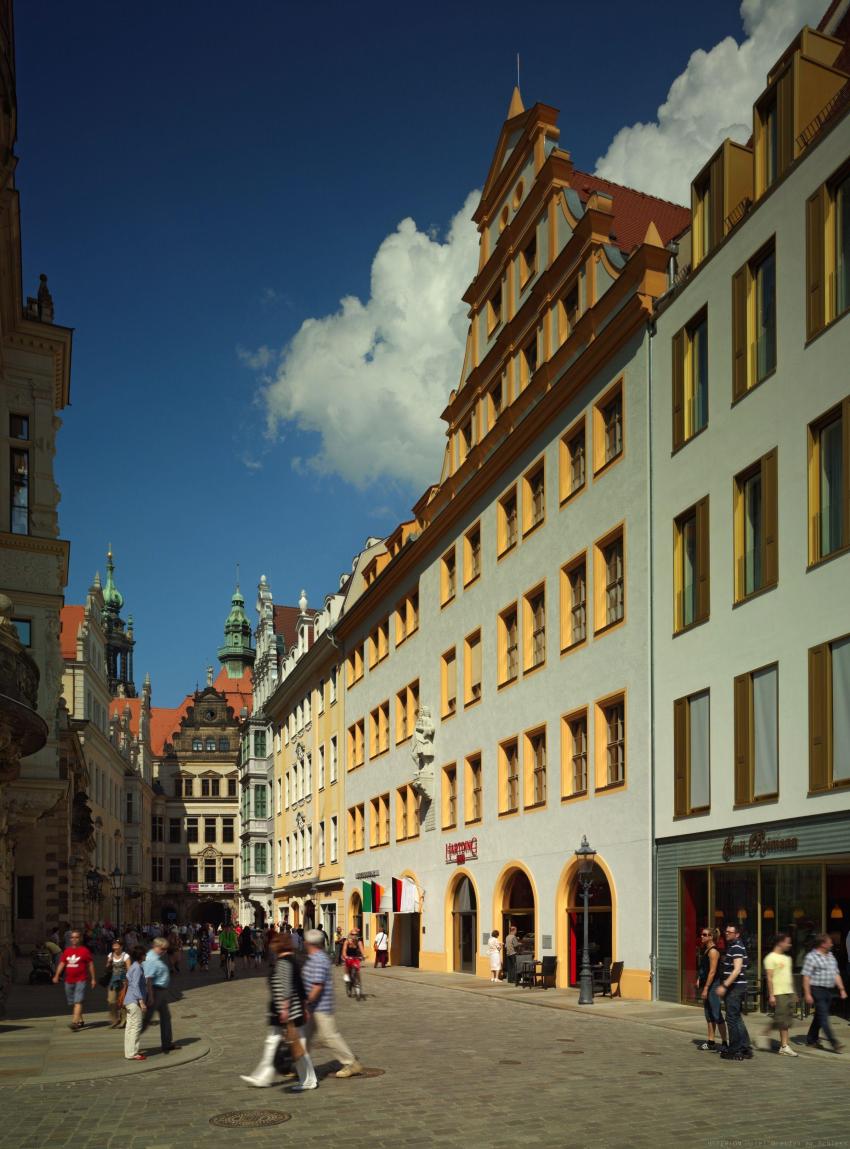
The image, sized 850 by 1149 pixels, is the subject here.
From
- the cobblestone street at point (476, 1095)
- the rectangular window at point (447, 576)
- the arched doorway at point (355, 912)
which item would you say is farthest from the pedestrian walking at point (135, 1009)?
the arched doorway at point (355, 912)

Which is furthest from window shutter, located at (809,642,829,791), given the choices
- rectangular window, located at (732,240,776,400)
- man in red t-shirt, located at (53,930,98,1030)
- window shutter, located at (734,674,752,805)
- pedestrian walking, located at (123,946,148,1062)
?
man in red t-shirt, located at (53,930,98,1030)

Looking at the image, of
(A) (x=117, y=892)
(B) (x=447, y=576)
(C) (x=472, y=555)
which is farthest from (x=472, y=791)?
(A) (x=117, y=892)

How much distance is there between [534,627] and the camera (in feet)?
112

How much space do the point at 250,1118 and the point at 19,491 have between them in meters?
25.4

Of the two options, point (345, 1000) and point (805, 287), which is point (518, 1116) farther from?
point (345, 1000)

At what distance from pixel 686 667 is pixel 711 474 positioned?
3.90m

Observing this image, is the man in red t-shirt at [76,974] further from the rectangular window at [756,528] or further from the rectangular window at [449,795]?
the rectangular window at [449,795]

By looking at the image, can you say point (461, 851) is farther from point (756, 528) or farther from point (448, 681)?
point (756, 528)

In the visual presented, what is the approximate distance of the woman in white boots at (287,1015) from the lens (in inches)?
558

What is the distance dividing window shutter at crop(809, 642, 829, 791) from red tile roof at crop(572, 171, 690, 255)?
16354 millimetres

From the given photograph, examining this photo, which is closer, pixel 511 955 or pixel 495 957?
pixel 511 955

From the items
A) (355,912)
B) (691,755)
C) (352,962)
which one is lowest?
(355,912)

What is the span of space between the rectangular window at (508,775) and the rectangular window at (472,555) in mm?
6027

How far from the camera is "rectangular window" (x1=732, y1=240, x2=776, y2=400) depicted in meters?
23.4
